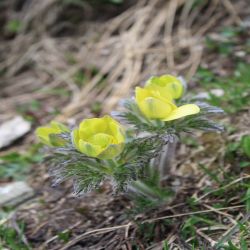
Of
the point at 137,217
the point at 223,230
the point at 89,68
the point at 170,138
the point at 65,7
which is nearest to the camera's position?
the point at 170,138

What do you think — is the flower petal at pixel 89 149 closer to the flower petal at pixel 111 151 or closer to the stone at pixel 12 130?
the flower petal at pixel 111 151

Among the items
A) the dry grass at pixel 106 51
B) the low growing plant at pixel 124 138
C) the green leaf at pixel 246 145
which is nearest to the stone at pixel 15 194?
the low growing plant at pixel 124 138

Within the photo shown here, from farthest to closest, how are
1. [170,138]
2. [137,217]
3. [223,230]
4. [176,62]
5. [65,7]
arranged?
[65,7] < [176,62] < [137,217] < [223,230] < [170,138]

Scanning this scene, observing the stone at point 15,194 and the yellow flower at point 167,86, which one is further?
the stone at point 15,194

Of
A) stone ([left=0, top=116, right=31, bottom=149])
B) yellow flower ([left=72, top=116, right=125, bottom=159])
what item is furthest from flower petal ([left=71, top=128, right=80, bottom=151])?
stone ([left=0, top=116, right=31, bottom=149])

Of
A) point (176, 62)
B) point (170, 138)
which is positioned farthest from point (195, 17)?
point (170, 138)

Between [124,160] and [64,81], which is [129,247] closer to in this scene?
[124,160]

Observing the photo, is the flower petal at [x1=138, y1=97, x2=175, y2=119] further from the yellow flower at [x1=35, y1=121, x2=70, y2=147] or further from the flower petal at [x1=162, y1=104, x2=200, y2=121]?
the yellow flower at [x1=35, y1=121, x2=70, y2=147]
